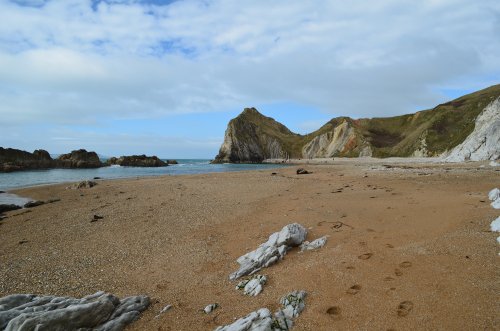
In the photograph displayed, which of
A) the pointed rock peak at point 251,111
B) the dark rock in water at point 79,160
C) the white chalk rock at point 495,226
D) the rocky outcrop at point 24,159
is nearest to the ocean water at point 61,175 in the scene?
the rocky outcrop at point 24,159

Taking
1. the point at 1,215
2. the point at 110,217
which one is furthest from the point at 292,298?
the point at 1,215

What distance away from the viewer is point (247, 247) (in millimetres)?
9656

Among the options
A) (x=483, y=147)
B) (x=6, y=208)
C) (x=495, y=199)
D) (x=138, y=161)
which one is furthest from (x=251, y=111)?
(x=495, y=199)

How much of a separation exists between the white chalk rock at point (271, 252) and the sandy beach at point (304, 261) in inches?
9.6

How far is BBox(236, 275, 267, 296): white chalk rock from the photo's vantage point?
21.6 feet

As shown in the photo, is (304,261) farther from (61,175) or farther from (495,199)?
(61,175)

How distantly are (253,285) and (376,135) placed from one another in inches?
4122

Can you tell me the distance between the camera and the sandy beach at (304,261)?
17.7 ft

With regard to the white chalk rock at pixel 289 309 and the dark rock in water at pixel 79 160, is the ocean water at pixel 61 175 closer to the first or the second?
the dark rock in water at pixel 79 160

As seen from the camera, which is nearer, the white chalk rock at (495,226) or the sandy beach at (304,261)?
the sandy beach at (304,261)

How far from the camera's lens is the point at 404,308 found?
529 cm

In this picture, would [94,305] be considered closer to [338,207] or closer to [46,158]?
[338,207]

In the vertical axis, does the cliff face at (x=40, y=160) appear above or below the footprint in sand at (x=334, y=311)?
above

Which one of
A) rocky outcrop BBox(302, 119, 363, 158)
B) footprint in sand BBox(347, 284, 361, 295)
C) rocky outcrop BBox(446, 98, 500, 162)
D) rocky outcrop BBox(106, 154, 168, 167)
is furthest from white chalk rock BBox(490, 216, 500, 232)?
rocky outcrop BBox(302, 119, 363, 158)
